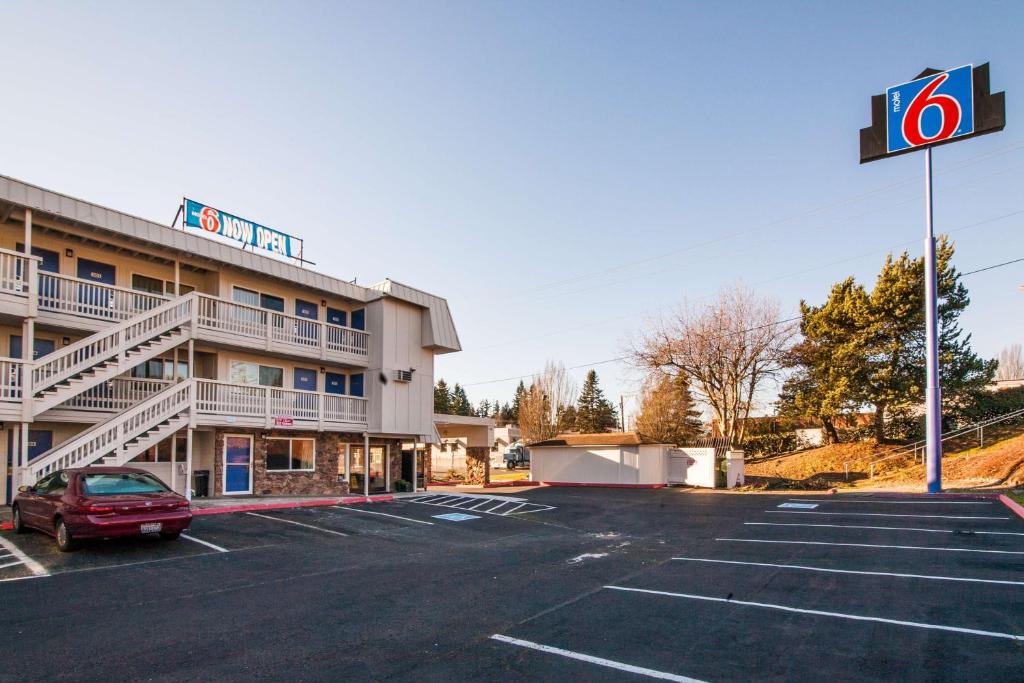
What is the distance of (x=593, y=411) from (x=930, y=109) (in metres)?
51.3

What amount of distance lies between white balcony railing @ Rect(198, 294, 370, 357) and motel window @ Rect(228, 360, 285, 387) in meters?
1.49

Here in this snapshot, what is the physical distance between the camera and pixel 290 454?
22188mm

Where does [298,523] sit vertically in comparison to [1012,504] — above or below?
below

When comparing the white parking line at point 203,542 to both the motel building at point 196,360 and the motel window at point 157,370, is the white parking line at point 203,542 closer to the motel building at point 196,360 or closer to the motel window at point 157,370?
the motel building at point 196,360

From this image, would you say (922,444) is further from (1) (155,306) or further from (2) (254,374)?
(1) (155,306)

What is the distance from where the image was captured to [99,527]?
10141 millimetres

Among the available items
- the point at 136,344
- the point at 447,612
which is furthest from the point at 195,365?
the point at 447,612

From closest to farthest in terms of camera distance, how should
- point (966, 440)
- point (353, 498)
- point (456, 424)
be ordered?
point (353, 498) < point (966, 440) < point (456, 424)

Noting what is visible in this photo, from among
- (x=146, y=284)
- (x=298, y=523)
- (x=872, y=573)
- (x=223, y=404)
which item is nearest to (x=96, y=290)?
(x=146, y=284)

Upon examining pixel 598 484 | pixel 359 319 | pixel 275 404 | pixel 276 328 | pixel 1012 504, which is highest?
pixel 359 319

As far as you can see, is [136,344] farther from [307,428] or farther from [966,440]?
[966,440]

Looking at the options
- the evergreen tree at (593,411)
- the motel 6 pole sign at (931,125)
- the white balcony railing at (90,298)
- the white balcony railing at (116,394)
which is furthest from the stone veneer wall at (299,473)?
the evergreen tree at (593,411)

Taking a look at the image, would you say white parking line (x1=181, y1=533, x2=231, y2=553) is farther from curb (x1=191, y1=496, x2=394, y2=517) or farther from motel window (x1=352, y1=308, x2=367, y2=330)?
motel window (x1=352, y1=308, x2=367, y2=330)

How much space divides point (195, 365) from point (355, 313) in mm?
6724
